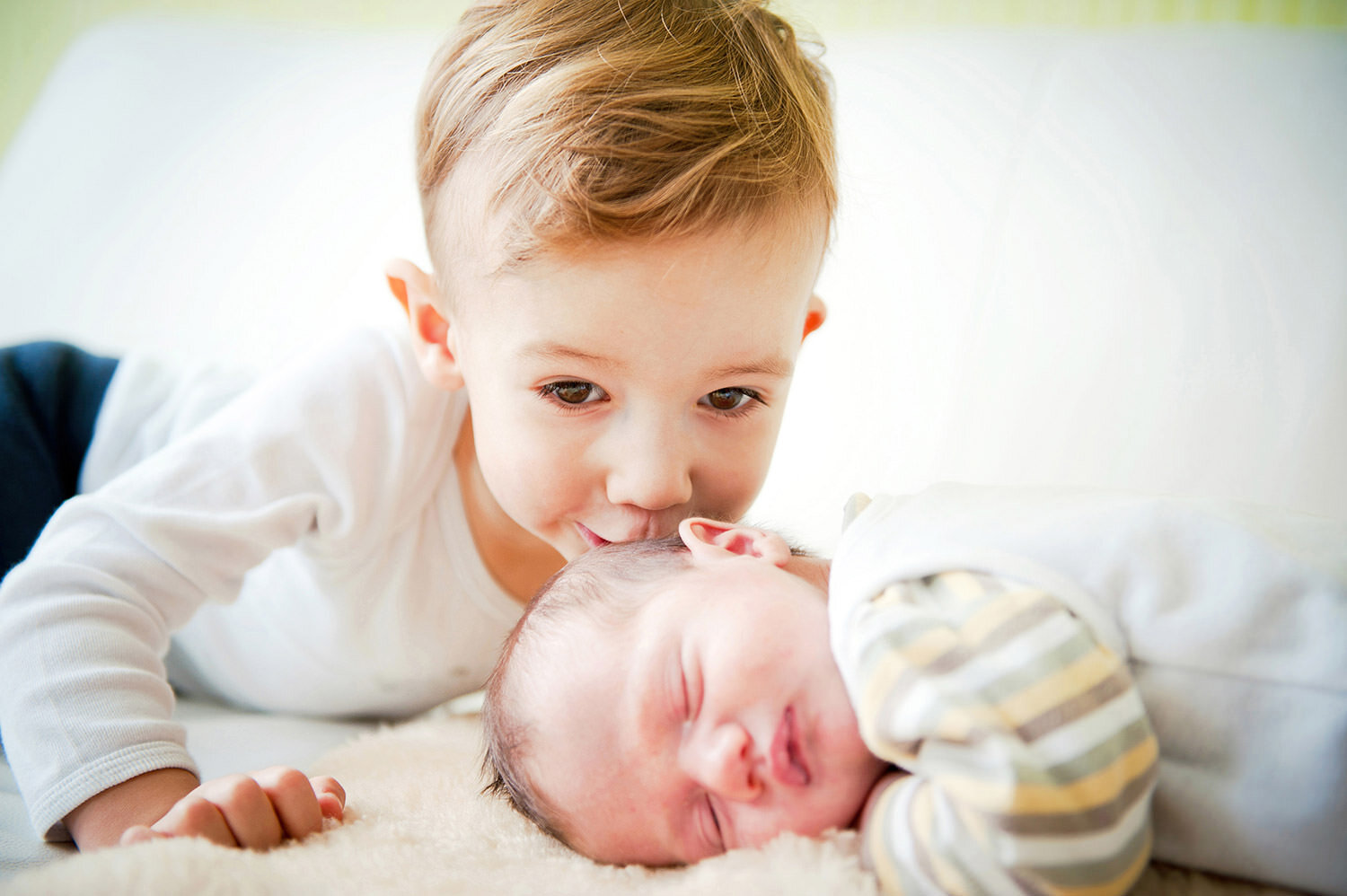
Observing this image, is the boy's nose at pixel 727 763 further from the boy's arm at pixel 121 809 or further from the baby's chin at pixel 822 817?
the boy's arm at pixel 121 809

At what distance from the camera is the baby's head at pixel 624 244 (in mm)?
792

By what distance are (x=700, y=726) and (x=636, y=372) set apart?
313 mm

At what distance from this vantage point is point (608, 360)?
799mm

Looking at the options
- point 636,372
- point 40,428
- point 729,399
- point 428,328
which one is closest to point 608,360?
point 636,372

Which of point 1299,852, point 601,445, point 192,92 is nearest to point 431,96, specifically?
point 601,445

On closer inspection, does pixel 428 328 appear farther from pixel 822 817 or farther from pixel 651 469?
pixel 822 817

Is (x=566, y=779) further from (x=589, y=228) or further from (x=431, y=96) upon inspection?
(x=431, y=96)

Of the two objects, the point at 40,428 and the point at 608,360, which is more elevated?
the point at 608,360

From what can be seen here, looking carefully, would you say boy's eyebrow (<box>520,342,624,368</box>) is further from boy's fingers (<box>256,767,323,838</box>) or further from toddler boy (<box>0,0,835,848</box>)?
boy's fingers (<box>256,767,323,838</box>)

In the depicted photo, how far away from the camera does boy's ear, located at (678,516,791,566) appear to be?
72 cm

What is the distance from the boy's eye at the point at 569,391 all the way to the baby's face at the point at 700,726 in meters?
0.25

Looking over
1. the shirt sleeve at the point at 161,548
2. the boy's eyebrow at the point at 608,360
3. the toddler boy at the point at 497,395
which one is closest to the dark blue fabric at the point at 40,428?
the toddler boy at the point at 497,395

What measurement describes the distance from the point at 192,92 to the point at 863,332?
1.30m

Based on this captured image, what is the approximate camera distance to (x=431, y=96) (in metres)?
0.97
